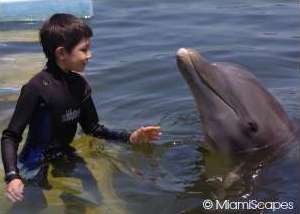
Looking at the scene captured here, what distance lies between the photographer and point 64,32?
4.67 meters

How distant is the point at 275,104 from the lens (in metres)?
4.99

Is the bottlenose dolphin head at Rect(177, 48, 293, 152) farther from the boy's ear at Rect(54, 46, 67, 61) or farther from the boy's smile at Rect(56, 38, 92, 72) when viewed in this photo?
the boy's ear at Rect(54, 46, 67, 61)

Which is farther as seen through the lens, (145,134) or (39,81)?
(145,134)

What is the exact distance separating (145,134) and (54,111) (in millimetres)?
730

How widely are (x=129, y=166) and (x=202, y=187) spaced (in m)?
0.72

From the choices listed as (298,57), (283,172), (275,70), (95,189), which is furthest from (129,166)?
(298,57)

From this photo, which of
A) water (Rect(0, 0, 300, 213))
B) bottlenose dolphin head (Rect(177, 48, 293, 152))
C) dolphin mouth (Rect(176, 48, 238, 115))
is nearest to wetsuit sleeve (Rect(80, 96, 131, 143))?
water (Rect(0, 0, 300, 213))

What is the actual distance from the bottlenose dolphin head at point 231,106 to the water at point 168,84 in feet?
0.59

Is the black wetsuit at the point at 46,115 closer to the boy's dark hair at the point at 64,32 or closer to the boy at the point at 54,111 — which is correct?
the boy at the point at 54,111

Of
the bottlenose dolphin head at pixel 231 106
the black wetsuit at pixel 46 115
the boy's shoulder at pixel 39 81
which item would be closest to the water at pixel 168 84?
the bottlenose dolphin head at pixel 231 106

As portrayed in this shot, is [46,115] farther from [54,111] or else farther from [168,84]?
[168,84]

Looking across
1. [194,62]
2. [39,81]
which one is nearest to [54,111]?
[39,81]

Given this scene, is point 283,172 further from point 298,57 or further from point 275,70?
point 298,57

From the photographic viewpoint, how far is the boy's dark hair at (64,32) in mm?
4672
